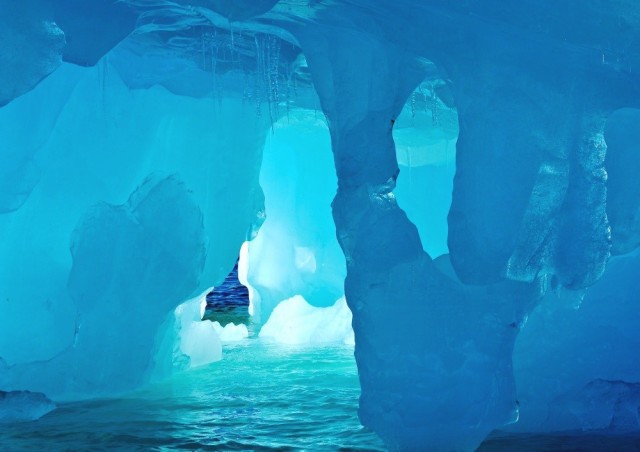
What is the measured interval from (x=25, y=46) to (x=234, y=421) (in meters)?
2.76

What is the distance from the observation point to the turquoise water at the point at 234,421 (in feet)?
16.1

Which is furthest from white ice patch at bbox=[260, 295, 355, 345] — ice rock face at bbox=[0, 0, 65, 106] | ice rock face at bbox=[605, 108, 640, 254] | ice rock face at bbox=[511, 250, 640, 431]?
ice rock face at bbox=[0, 0, 65, 106]

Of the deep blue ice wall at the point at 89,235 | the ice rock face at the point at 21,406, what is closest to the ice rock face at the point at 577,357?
the deep blue ice wall at the point at 89,235

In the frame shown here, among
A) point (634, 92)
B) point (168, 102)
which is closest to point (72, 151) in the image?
point (168, 102)

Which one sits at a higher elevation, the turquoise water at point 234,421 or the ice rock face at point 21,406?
the ice rock face at point 21,406

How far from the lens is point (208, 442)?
196 inches

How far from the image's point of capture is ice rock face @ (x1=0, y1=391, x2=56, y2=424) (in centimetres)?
568

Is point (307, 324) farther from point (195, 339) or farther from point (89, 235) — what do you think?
point (89, 235)

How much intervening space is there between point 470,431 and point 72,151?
13.9 ft

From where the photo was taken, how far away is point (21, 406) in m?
5.72

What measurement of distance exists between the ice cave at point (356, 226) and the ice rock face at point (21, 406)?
0.05ft

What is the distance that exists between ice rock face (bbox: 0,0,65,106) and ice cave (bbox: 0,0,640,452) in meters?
0.01

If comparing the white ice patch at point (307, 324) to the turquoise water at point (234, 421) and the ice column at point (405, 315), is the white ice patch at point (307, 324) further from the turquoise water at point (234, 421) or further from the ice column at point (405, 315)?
the ice column at point (405, 315)

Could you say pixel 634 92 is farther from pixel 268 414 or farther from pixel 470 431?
pixel 268 414
